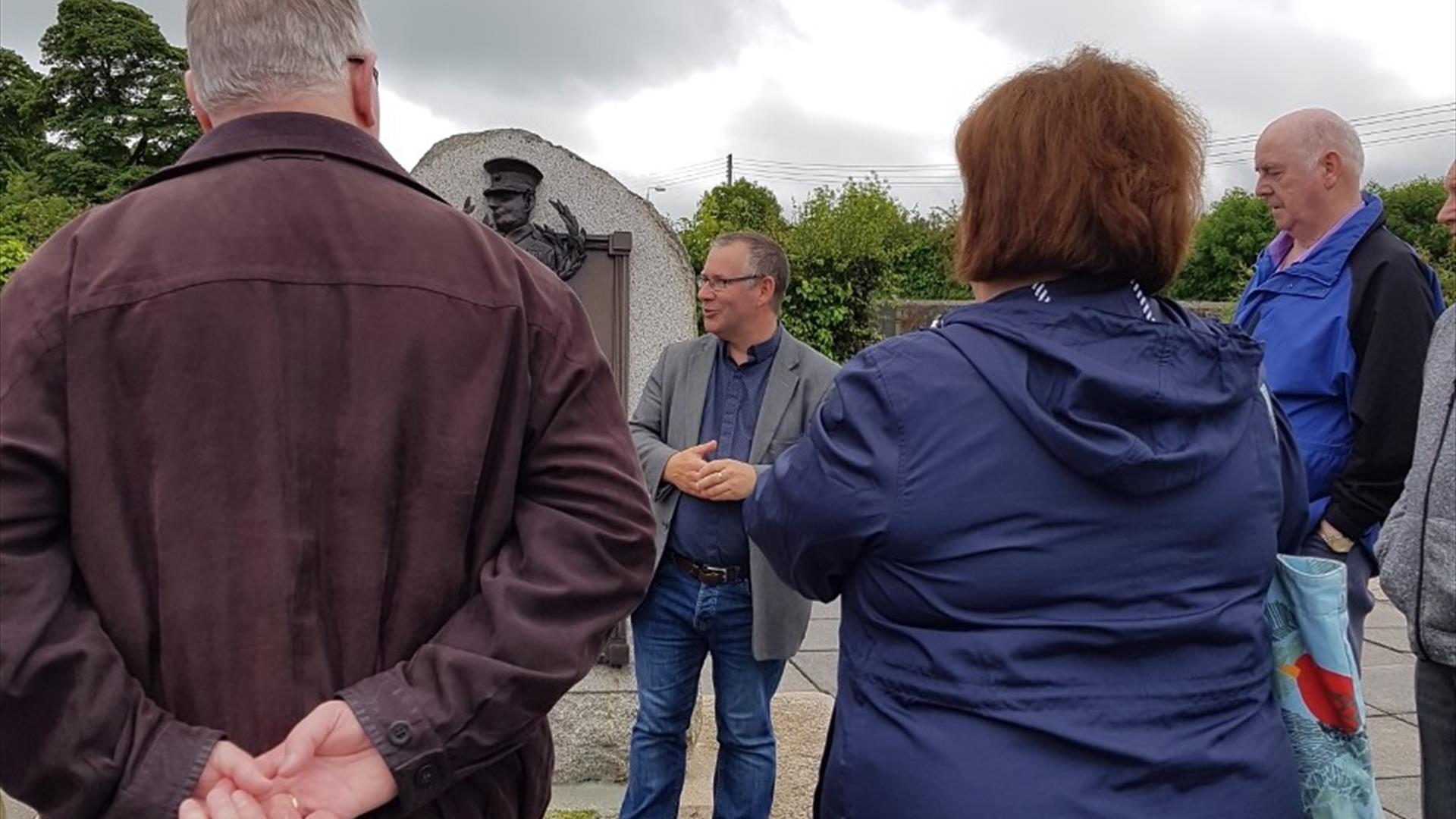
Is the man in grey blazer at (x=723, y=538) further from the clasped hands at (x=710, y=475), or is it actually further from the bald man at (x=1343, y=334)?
the bald man at (x=1343, y=334)

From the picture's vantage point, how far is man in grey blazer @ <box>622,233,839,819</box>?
317 centimetres

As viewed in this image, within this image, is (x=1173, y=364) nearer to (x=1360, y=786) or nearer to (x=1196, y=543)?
(x=1196, y=543)

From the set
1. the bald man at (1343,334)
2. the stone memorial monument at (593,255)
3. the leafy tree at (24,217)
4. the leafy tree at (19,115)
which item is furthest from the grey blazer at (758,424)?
the leafy tree at (19,115)

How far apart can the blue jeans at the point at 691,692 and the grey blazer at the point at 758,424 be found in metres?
0.09

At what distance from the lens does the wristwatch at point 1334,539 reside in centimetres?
286

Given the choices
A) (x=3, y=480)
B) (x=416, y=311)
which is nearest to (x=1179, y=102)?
(x=416, y=311)

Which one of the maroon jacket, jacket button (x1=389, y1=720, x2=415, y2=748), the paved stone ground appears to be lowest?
the paved stone ground

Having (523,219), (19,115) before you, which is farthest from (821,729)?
(19,115)

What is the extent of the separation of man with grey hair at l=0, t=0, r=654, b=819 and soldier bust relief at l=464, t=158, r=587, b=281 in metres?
2.56

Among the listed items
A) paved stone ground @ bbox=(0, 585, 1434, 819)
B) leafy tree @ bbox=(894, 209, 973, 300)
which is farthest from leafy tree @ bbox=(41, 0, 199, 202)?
paved stone ground @ bbox=(0, 585, 1434, 819)

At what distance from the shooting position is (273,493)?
1.33m

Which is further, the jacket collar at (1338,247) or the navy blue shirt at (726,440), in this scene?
the navy blue shirt at (726,440)

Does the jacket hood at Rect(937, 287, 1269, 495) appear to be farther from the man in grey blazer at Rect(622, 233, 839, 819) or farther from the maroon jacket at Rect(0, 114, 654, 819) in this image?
the man in grey blazer at Rect(622, 233, 839, 819)

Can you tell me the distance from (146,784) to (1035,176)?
138 centimetres
